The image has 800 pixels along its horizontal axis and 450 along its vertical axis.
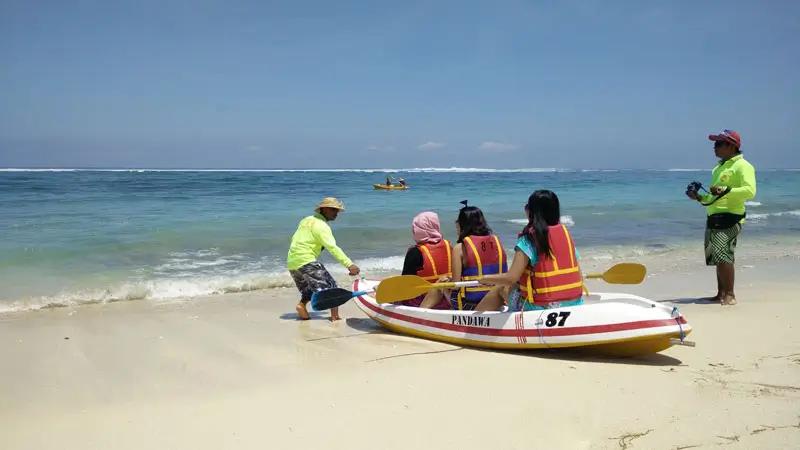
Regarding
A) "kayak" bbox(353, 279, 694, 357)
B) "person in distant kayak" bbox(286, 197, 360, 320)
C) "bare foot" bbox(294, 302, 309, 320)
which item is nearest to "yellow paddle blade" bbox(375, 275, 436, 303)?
"kayak" bbox(353, 279, 694, 357)

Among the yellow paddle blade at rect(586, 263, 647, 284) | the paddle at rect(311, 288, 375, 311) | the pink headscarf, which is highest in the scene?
the pink headscarf

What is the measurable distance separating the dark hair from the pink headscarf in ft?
4.16

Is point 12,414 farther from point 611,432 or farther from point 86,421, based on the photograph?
point 611,432

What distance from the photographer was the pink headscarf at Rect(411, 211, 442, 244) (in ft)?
19.1

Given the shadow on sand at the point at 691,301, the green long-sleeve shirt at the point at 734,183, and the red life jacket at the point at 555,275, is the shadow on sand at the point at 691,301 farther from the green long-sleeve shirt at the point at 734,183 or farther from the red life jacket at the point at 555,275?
the red life jacket at the point at 555,275

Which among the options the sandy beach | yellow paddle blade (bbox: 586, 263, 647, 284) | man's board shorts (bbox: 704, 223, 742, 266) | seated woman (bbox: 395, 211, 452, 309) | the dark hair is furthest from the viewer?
man's board shorts (bbox: 704, 223, 742, 266)

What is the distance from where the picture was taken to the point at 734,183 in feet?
21.5

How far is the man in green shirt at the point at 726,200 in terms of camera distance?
21.2 feet

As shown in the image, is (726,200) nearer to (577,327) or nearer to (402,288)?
(577,327)

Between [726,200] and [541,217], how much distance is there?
3.16m

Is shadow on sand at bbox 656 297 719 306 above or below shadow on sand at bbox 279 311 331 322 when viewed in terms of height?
above

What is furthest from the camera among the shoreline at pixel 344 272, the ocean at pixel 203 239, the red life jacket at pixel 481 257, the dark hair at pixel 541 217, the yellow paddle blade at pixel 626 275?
the ocean at pixel 203 239

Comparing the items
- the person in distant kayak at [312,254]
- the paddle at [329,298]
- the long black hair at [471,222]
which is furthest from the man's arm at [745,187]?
the person in distant kayak at [312,254]

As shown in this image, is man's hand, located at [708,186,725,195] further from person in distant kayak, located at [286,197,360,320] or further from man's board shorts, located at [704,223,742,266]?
person in distant kayak, located at [286,197,360,320]
